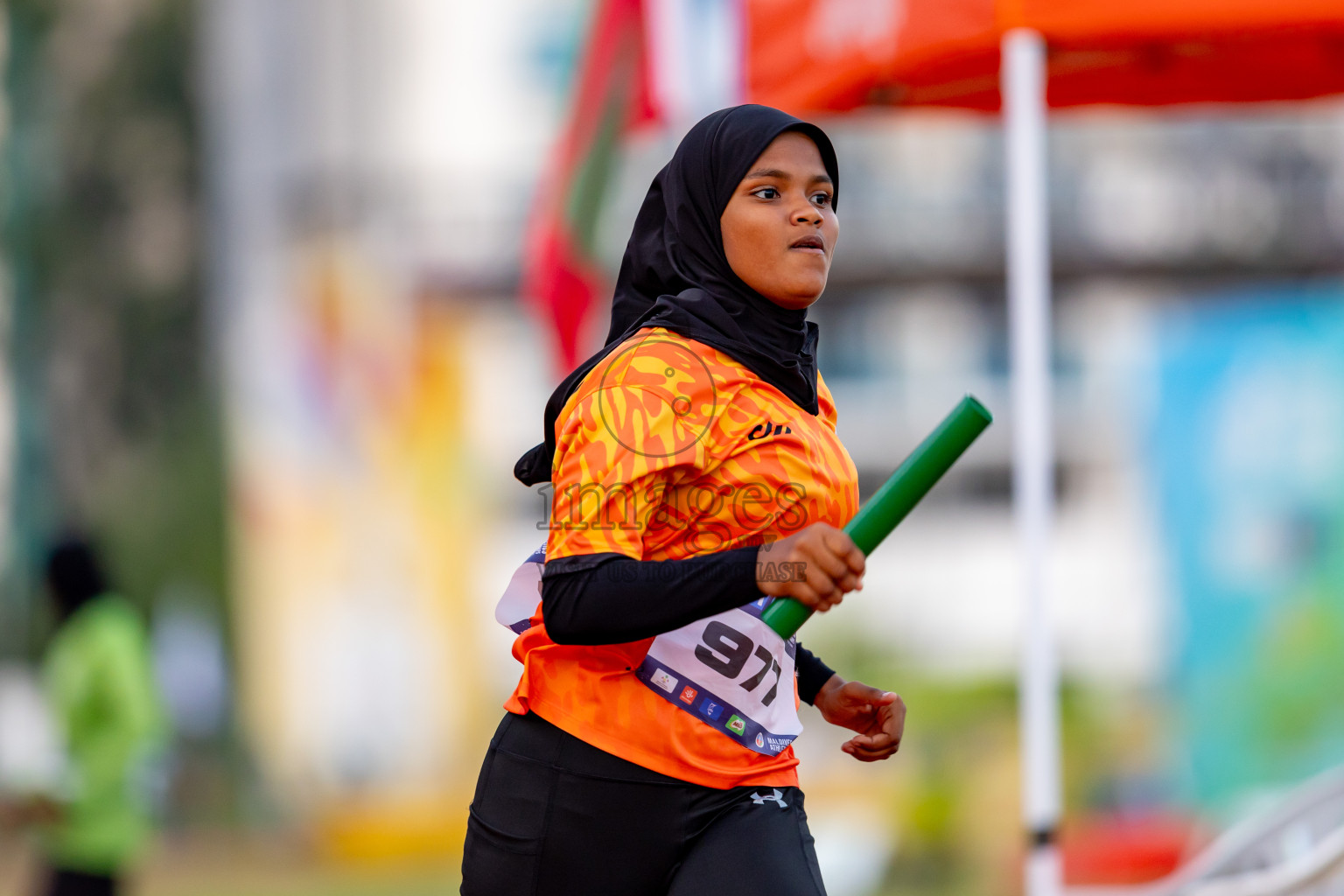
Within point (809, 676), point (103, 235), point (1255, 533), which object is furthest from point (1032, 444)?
point (103, 235)

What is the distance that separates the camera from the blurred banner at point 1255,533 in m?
8.65

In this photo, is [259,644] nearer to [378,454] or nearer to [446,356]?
[378,454]

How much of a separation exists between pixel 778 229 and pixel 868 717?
0.76 m

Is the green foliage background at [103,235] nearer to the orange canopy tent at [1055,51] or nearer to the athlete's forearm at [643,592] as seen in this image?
the orange canopy tent at [1055,51]

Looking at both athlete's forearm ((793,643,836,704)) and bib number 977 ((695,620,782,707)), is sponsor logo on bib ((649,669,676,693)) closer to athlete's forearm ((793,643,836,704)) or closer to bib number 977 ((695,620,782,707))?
bib number 977 ((695,620,782,707))

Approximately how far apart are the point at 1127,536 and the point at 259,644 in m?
9.16

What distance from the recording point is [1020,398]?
12.8 ft

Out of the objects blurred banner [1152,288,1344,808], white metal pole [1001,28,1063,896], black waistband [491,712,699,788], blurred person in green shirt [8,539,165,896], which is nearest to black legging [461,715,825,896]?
black waistband [491,712,699,788]

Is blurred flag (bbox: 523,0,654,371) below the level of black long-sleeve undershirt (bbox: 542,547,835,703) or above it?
above

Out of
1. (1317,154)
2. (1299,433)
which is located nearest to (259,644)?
(1299,433)

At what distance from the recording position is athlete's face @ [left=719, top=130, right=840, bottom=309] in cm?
219

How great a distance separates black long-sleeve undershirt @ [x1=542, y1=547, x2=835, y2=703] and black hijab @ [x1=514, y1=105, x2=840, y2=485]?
0.32 metres

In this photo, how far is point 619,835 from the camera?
7.02 feet

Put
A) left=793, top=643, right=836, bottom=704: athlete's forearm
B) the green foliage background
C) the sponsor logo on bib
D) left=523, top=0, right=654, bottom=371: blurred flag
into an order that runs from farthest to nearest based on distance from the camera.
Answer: the green foliage background
left=523, top=0, right=654, bottom=371: blurred flag
left=793, top=643, right=836, bottom=704: athlete's forearm
the sponsor logo on bib
